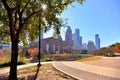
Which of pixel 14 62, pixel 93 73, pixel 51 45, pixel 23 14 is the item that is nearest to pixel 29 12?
pixel 23 14

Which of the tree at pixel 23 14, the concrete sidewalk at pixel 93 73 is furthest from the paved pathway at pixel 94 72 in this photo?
the tree at pixel 23 14

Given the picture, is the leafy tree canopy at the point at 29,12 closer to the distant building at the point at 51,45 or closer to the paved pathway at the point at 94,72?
the paved pathway at the point at 94,72

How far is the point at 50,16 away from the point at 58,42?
107 m

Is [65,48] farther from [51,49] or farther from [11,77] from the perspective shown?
[11,77]

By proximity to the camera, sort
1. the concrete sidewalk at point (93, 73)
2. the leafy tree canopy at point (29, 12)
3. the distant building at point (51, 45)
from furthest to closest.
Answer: the distant building at point (51, 45) < the leafy tree canopy at point (29, 12) < the concrete sidewalk at point (93, 73)

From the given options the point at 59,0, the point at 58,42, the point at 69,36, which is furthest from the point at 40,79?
the point at 69,36

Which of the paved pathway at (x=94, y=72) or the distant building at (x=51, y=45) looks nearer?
the paved pathway at (x=94, y=72)

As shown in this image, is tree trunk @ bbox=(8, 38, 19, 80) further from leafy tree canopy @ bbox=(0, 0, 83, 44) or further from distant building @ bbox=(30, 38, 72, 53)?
distant building @ bbox=(30, 38, 72, 53)

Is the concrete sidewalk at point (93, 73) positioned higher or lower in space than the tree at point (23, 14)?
lower

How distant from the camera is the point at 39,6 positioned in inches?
632

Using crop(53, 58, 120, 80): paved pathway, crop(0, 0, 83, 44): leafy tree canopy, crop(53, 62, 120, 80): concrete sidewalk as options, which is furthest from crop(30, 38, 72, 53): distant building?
→ crop(0, 0, 83, 44): leafy tree canopy

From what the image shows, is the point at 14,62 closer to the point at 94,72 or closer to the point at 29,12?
the point at 29,12

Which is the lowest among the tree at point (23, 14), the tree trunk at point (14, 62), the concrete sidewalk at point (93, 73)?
the concrete sidewalk at point (93, 73)

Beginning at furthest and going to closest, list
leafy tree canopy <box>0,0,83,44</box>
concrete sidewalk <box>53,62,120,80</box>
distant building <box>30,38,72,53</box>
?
distant building <box>30,38,72,53</box>
leafy tree canopy <box>0,0,83,44</box>
concrete sidewalk <box>53,62,120,80</box>
